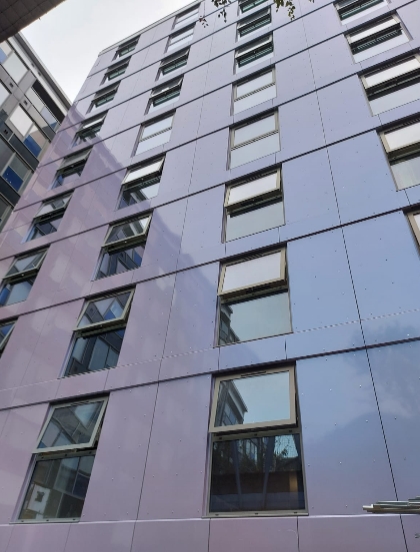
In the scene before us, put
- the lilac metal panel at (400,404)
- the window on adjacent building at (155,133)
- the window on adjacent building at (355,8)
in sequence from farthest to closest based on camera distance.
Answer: the window on adjacent building at (155,133), the window on adjacent building at (355,8), the lilac metal panel at (400,404)

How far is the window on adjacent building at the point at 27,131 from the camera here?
22.7 meters

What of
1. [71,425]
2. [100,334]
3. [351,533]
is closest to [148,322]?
[100,334]

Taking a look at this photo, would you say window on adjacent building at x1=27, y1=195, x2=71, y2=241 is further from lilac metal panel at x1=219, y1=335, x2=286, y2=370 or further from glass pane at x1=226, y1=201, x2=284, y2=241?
lilac metal panel at x1=219, y1=335, x2=286, y2=370

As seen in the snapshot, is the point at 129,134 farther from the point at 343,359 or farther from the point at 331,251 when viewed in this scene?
the point at 343,359

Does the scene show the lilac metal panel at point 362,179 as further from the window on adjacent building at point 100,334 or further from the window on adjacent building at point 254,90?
the window on adjacent building at point 100,334

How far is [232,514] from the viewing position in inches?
242

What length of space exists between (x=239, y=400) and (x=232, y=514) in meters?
1.83

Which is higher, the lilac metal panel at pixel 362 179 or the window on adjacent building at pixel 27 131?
the window on adjacent building at pixel 27 131

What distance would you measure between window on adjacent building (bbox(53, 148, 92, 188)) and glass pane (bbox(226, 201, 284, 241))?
357 inches

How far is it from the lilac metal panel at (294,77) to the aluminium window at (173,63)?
6.53 metres

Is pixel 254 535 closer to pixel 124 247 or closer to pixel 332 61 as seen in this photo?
pixel 124 247

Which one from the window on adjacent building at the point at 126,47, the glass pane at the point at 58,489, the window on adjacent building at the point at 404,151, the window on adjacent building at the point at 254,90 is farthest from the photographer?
the window on adjacent building at the point at 126,47

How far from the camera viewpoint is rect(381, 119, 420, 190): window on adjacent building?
884cm

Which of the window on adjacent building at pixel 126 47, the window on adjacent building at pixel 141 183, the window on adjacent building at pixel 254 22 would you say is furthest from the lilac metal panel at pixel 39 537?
the window on adjacent building at pixel 126 47
